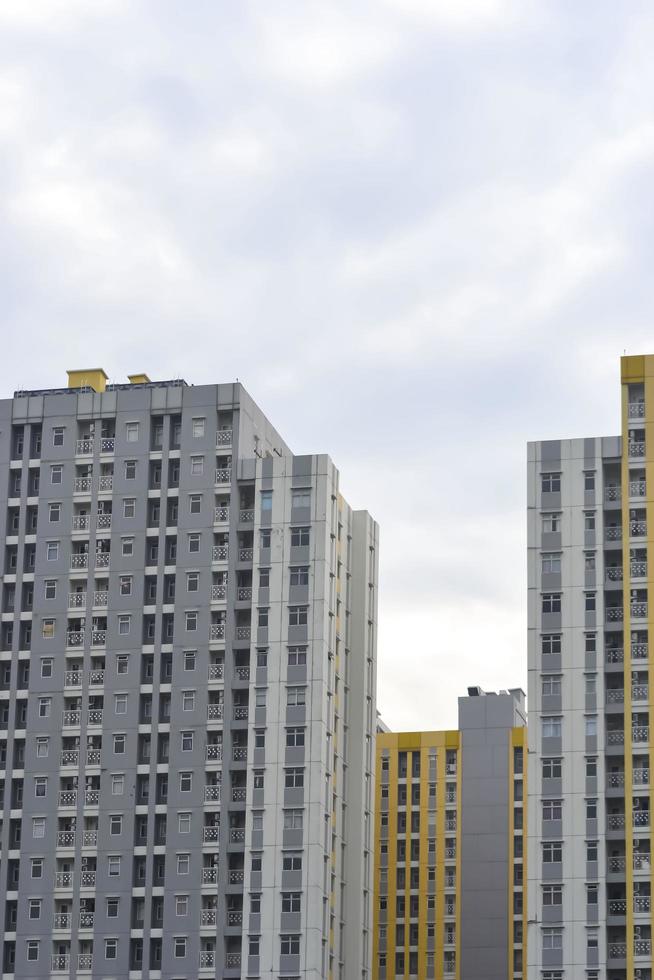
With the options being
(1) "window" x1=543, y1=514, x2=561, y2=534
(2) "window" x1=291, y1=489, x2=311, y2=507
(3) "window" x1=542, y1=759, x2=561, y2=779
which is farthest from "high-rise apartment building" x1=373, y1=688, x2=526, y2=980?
(1) "window" x1=543, y1=514, x2=561, y2=534

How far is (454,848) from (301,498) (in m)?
69.3

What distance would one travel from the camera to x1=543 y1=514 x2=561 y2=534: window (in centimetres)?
13088

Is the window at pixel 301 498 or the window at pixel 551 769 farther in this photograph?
the window at pixel 301 498

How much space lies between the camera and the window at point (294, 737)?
130m

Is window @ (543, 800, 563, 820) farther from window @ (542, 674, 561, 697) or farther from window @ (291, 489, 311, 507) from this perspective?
window @ (291, 489, 311, 507)

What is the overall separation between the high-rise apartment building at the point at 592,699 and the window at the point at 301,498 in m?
16.3

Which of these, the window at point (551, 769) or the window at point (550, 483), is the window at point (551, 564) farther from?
the window at point (551, 769)

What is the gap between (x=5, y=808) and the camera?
132 meters

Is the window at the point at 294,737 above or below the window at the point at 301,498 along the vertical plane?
below

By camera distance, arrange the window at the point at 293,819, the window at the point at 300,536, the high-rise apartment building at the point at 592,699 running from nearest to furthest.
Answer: the high-rise apartment building at the point at 592,699, the window at the point at 293,819, the window at the point at 300,536

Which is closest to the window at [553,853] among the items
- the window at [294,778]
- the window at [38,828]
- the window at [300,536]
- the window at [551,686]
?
the window at [551,686]

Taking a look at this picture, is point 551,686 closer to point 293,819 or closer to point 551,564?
point 551,564

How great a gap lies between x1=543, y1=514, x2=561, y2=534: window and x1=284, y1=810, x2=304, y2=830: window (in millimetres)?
26250

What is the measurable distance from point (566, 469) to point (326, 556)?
60.5ft
